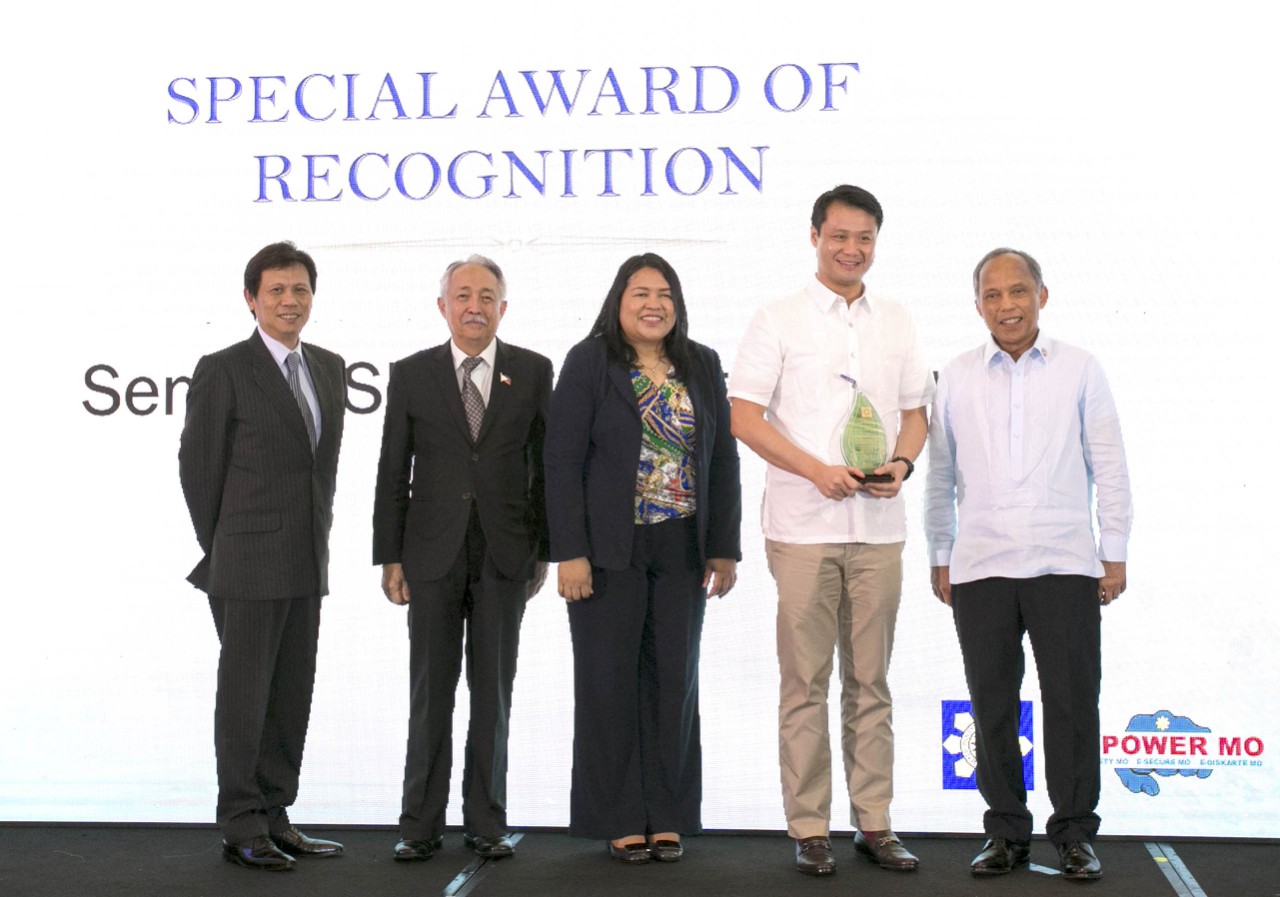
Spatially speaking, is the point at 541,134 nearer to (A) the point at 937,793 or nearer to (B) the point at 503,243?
(B) the point at 503,243

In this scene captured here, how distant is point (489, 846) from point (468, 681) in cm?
41

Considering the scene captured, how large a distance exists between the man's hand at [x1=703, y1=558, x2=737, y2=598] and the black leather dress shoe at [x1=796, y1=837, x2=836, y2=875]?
0.62 meters

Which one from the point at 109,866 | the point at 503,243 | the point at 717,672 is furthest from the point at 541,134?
the point at 109,866

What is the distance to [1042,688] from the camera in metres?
3.50

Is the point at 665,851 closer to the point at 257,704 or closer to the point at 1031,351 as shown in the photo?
the point at 257,704

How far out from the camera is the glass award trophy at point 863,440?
11.4 ft

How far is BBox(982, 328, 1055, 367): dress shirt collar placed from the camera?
11.6 feet

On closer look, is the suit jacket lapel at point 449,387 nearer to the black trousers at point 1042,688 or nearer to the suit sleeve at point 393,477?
the suit sleeve at point 393,477

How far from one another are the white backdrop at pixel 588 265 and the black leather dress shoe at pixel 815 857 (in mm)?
509

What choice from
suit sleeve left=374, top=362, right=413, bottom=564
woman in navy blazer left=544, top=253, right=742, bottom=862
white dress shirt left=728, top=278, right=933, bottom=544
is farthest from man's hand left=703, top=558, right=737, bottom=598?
suit sleeve left=374, top=362, right=413, bottom=564

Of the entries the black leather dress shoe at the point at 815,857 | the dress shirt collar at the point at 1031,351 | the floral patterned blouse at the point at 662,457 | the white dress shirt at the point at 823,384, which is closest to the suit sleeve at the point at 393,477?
the floral patterned blouse at the point at 662,457

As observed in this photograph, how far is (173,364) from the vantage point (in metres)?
4.27

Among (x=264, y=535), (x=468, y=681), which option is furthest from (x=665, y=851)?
(x=264, y=535)

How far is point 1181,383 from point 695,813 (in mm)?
1718
